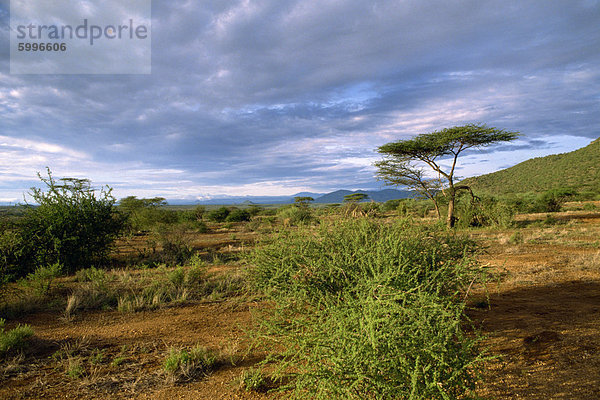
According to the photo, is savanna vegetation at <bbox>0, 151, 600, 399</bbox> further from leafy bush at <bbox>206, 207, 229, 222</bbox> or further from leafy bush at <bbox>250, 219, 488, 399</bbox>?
leafy bush at <bbox>206, 207, 229, 222</bbox>

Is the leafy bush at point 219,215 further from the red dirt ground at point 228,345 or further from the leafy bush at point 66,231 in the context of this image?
the red dirt ground at point 228,345

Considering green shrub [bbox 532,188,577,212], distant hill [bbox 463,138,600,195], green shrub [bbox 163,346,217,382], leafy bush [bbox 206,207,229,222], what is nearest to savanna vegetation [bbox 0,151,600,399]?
green shrub [bbox 163,346,217,382]

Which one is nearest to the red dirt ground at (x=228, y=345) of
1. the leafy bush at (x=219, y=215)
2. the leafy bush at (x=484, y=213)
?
the leafy bush at (x=484, y=213)

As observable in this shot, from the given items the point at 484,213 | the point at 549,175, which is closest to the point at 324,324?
the point at 484,213

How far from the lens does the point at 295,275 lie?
3609 mm

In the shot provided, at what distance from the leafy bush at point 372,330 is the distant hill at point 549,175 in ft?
154

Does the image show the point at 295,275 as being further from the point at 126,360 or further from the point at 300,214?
the point at 300,214

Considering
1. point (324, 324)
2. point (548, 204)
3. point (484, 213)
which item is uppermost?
point (548, 204)

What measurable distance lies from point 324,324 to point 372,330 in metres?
0.70

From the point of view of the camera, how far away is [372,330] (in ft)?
6.74

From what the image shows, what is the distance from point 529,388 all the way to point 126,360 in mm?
4930

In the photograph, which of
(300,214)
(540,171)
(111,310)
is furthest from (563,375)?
(540,171)

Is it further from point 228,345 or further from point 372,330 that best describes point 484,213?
point 372,330

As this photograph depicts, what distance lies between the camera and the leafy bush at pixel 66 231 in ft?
29.9
